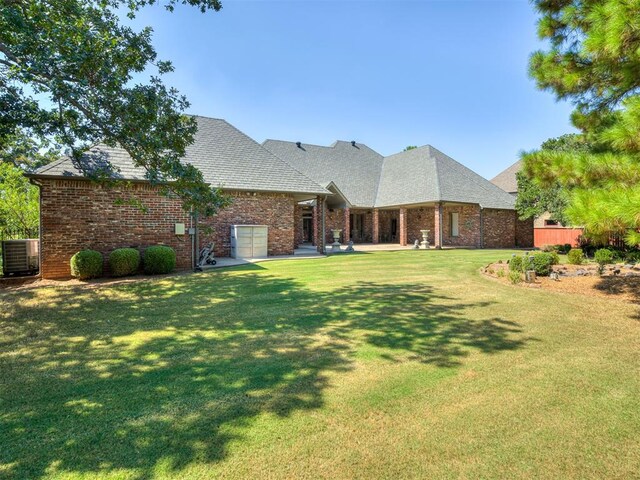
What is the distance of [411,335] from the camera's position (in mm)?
5074

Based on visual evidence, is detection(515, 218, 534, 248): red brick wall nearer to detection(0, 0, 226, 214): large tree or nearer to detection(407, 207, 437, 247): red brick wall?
detection(407, 207, 437, 247): red brick wall

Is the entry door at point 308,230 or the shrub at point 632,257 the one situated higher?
the entry door at point 308,230

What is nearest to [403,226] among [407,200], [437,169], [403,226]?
[403,226]

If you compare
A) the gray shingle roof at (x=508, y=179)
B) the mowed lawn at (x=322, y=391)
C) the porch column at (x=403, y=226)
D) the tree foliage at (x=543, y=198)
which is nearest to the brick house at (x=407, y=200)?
the porch column at (x=403, y=226)

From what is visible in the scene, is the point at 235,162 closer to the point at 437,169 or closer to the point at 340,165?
the point at 340,165

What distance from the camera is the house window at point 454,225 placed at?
25.2 meters

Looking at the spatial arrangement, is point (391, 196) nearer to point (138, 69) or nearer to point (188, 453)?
point (138, 69)

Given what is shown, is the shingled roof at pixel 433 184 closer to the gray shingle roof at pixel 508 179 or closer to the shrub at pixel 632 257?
the shrub at pixel 632 257

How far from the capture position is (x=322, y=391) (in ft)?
11.1

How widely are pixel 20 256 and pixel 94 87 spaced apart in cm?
784

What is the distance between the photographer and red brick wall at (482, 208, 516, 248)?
2420cm

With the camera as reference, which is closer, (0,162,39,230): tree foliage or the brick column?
(0,162,39,230): tree foliage

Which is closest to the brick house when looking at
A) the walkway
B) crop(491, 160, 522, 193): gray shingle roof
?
the walkway

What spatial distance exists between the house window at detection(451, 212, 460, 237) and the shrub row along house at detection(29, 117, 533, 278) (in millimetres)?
101
